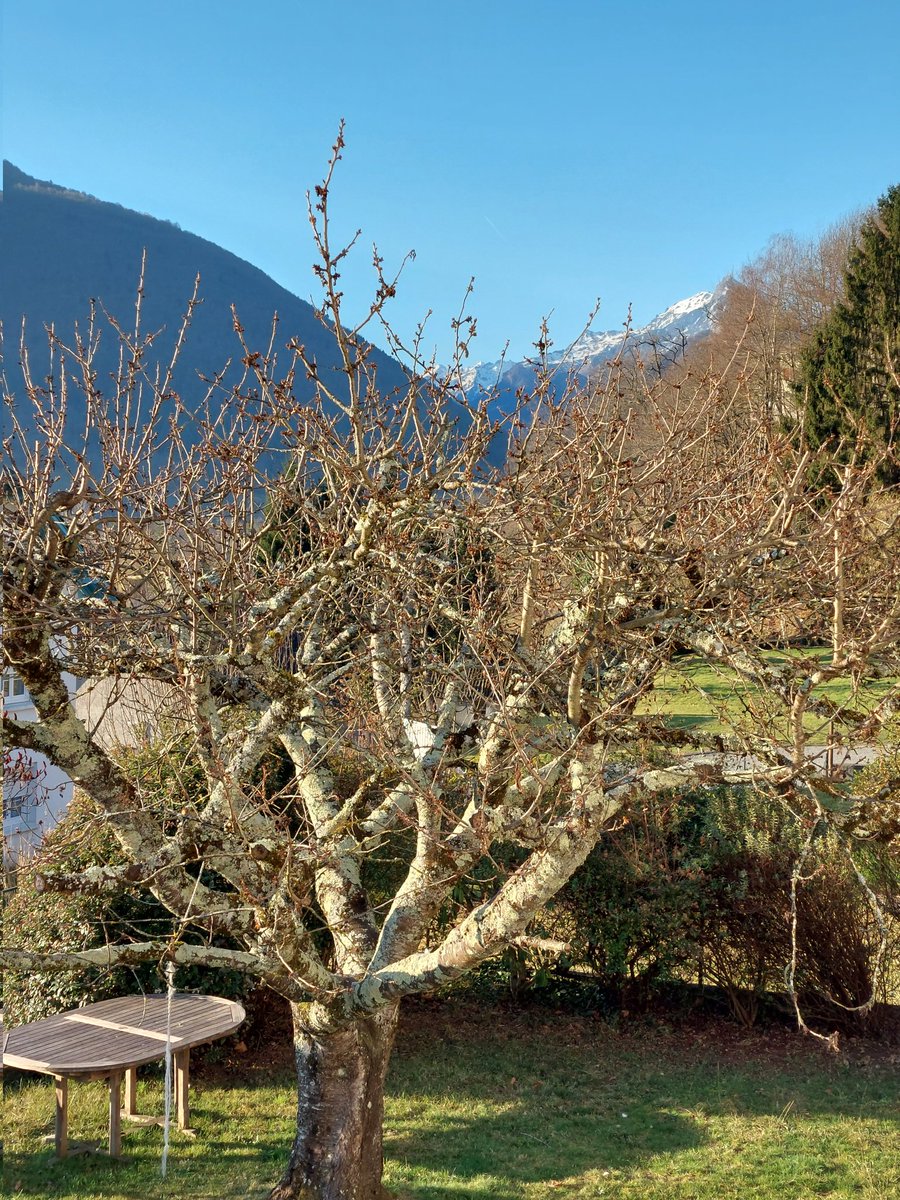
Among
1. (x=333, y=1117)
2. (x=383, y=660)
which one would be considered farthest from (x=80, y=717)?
(x=383, y=660)

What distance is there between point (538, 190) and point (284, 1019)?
660 cm

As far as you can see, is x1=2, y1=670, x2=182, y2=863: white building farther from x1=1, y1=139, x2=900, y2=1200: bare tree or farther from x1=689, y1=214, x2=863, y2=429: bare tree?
x1=689, y1=214, x2=863, y2=429: bare tree

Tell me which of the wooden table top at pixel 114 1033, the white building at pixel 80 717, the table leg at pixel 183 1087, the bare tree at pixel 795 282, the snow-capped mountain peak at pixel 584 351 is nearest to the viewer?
the snow-capped mountain peak at pixel 584 351

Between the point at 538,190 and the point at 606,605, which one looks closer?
the point at 606,605

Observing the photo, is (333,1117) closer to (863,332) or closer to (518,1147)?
(518,1147)

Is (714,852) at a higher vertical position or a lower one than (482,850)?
lower

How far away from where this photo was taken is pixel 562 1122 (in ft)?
21.4

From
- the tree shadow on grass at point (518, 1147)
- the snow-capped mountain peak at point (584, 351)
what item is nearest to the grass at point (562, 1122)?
the tree shadow on grass at point (518, 1147)

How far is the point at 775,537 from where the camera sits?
13.2ft

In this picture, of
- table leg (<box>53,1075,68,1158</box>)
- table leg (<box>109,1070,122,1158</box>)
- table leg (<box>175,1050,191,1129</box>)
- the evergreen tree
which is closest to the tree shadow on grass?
table leg (<box>175,1050,191,1129</box>)

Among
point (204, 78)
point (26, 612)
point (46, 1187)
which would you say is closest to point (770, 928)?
point (46, 1187)

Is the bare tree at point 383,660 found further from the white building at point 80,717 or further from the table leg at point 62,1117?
the table leg at point 62,1117

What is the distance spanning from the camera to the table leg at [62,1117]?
19.1 feet

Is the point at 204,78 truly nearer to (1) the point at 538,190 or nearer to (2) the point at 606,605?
(1) the point at 538,190
